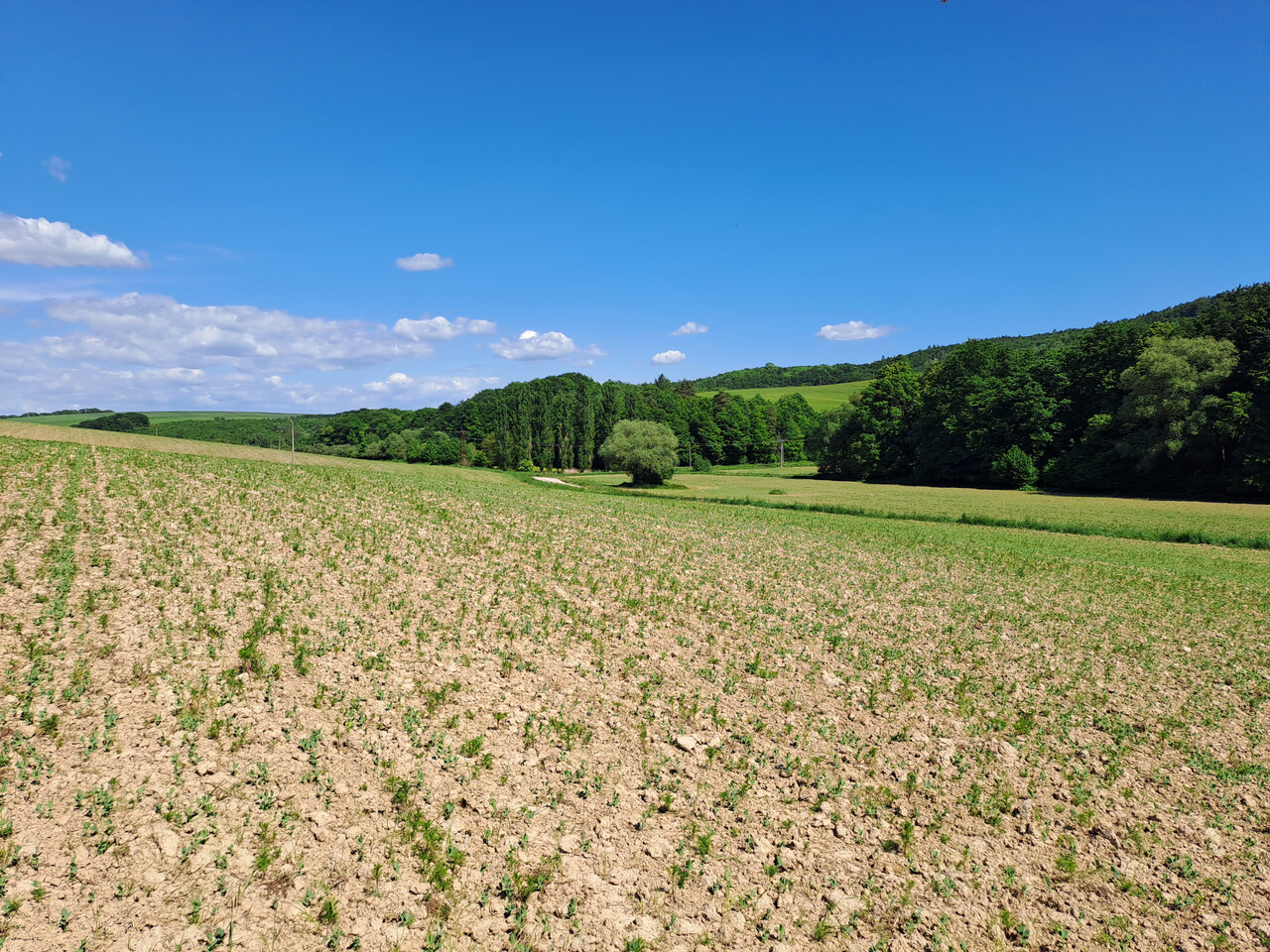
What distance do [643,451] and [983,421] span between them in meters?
42.7

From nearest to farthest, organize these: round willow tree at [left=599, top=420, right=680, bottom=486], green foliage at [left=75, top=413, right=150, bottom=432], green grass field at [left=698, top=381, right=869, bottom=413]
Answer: round willow tree at [left=599, top=420, right=680, bottom=486]
green foliage at [left=75, top=413, right=150, bottom=432]
green grass field at [left=698, top=381, right=869, bottom=413]

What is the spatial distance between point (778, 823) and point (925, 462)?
80.9 metres

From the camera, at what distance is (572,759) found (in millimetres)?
8133

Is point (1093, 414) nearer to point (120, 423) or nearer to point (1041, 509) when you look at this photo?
point (1041, 509)

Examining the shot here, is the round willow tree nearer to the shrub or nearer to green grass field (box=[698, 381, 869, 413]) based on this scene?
the shrub

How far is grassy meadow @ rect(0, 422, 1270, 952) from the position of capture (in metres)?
5.77

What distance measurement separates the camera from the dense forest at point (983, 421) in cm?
5175

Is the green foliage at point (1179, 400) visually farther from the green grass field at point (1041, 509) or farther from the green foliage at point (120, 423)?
the green foliage at point (120, 423)

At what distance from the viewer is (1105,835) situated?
25.1ft

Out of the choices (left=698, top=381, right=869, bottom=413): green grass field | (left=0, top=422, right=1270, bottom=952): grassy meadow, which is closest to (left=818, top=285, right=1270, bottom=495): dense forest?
(left=0, top=422, right=1270, bottom=952): grassy meadow

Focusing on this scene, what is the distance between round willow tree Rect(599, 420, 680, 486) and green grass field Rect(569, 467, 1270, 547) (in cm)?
408

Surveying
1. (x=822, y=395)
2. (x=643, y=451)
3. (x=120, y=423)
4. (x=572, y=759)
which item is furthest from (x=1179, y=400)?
(x=120, y=423)

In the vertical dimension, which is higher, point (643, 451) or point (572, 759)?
point (643, 451)

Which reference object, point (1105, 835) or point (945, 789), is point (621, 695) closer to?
point (945, 789)
